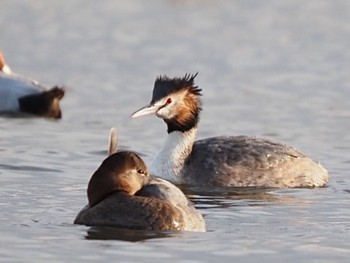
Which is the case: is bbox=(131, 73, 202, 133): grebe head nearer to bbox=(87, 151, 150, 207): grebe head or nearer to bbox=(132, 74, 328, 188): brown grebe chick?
bbox=(132, 74, 328, 188): brown grebe chick

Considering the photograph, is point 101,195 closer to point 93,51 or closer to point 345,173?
point 345,173

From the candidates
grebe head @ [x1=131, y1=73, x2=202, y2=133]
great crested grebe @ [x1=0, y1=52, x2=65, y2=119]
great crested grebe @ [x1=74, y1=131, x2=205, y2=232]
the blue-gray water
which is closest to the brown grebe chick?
grebe head @ [x1=131, y1=73, x2=202, y2=133]

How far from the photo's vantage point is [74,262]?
1085 centimetres

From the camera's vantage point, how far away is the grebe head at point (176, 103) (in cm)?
1525

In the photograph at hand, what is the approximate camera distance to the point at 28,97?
19719 millimetres

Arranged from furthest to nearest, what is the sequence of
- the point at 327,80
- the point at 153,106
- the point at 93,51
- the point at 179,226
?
the point at 93,51
the point at 327,80
the point at 153,106
the point at 179,226

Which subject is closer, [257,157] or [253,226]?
[253,226]

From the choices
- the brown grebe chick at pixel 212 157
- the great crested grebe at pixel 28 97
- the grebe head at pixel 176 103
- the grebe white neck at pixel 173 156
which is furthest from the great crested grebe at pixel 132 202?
the great crested grebe at pixel 28 97

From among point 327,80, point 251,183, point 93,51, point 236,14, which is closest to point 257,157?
point 251,183

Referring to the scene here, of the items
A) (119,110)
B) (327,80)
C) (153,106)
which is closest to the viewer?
(153,106)

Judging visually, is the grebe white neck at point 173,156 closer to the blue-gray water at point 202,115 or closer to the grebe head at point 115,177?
the blue-gray water at point 202,115

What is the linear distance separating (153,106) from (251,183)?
1.25m

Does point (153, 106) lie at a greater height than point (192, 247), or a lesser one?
greater

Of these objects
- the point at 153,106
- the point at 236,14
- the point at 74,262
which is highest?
the point at 236,14
